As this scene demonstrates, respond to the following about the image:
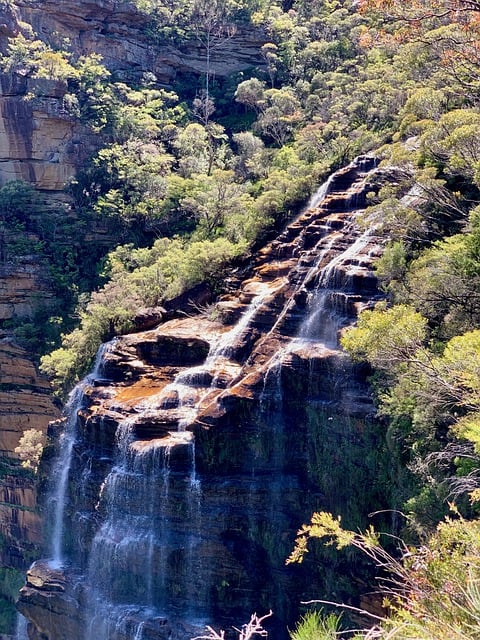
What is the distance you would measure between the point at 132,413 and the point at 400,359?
26.2 feet

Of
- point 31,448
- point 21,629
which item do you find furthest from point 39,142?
point 21,629

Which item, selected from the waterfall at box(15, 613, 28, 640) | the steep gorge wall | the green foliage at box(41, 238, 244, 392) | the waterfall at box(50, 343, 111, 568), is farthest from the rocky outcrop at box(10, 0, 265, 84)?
the waterfall at box(15, 613, 28, 640)

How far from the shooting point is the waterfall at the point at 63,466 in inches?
725

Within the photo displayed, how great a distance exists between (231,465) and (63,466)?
6.35 meters

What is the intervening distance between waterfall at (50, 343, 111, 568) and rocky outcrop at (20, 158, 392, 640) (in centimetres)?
77

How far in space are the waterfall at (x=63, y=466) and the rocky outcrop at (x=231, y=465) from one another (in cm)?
77

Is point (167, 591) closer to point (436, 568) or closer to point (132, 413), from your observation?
point (132, 413)

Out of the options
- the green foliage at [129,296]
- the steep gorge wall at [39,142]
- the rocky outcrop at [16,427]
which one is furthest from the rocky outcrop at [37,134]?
the green foliage at [129,296]

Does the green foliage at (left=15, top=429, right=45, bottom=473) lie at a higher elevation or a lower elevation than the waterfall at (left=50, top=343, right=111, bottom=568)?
lower

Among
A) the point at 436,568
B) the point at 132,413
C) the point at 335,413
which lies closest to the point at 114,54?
the point at 132,413

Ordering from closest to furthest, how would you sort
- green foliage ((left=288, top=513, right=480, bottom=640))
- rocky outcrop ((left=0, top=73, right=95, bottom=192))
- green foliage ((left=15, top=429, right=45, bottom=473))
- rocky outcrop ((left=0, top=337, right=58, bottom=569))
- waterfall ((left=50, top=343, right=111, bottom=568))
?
1. green foliage ((left=288, top=513, right=480, bottom=640))
2. waterfall ((left=50, top=343, right=111, bottom=568))
3. green foliage ((left=15, top=429, right=45, bottom=473))
4. rocky outcrop ((left=0, top=337, right=58, bottom=569))
5. rocky outcrop ((left=0, top=73, right=95, bottom=192))

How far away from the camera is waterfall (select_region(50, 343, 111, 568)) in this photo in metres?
18.4

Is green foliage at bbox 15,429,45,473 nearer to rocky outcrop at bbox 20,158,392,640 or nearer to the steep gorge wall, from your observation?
the steep gorge wall

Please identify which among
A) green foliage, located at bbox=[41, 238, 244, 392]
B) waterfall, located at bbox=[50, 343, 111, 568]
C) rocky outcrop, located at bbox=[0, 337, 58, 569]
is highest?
green foliage, located at bbox=[41, 238, 244, 392]
